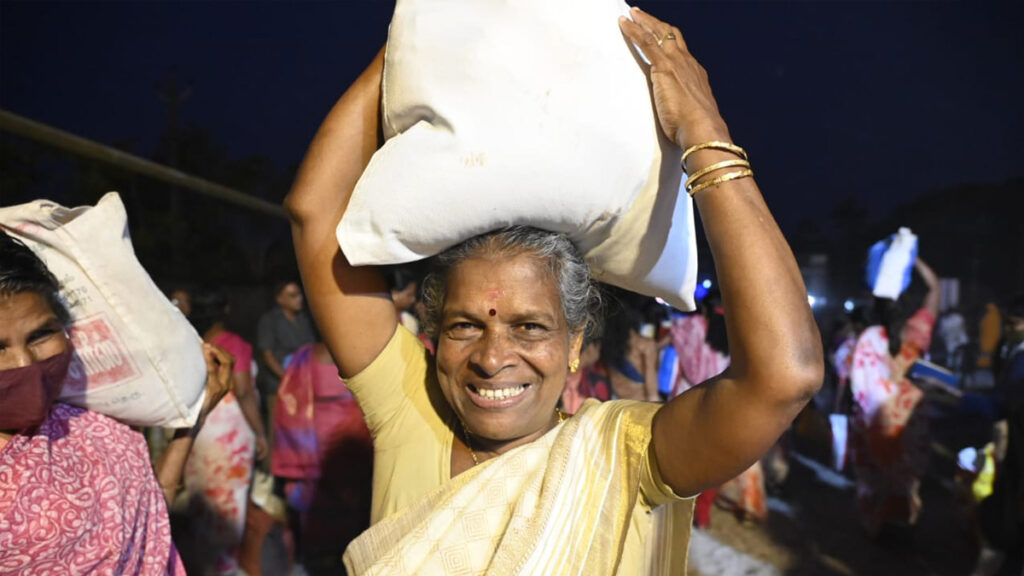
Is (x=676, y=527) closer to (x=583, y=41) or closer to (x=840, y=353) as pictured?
(x=583, y=41)

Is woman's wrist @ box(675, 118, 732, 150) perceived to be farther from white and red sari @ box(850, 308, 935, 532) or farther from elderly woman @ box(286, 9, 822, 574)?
white and red sari @ box(850, 308, 935, 532)

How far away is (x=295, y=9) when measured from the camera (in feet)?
94.9

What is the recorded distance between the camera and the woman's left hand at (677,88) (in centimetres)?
127

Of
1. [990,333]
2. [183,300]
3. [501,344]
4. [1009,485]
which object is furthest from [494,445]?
[990,333]

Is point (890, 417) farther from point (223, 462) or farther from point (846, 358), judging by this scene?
point (223, 462)

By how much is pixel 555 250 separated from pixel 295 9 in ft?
102

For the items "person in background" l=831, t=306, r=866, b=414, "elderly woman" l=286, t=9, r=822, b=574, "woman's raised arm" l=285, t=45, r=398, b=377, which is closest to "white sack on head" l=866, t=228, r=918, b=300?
"person in background" l=831, t=306, r=866, b=414

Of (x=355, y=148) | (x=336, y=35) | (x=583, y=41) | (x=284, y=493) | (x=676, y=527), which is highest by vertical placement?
(x=336, y=35)

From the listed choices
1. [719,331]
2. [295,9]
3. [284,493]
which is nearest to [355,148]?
[284,493]

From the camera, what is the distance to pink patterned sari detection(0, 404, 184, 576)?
1.42 metres

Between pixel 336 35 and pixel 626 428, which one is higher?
pixel 336 35

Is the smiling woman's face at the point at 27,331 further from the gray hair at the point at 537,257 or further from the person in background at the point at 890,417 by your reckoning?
the person in background at the point at 890,417

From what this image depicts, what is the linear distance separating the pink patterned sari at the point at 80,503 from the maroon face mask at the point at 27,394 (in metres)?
0.07

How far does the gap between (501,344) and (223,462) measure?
11.5 feet
